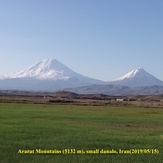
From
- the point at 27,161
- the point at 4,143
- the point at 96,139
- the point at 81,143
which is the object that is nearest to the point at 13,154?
the point at 27,161

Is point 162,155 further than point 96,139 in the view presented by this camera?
No

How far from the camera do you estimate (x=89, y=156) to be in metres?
19.6

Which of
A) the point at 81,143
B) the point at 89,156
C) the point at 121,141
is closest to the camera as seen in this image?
the point at 89,156

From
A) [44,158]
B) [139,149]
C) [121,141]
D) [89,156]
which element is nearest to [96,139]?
[121,141]

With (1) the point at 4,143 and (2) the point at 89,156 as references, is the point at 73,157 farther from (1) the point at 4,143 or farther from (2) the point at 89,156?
(1) the point at 4,143

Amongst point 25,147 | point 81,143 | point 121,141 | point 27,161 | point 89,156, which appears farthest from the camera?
point 121,141

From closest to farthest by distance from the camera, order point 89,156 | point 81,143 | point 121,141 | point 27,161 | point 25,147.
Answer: point 27,161 → point 89,156 → point 25,147 → point 81,143 → point 121,141

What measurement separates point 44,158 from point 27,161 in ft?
3.16

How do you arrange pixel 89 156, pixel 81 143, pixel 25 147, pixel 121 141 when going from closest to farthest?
1. pixel 89 156
2. pixel 25 147
3. pixel 81 143
4. pixel 121 141

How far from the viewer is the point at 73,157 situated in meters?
19.2

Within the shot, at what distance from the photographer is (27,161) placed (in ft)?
59.4

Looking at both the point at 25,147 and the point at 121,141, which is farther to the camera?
the point at 121,141

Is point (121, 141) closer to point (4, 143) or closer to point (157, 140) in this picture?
point (157, 140)

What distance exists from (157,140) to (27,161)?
11803mm
